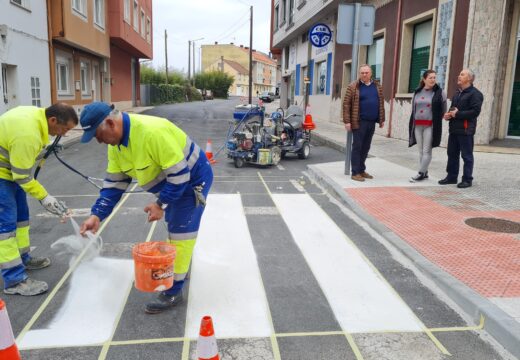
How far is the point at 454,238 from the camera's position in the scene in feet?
17.3

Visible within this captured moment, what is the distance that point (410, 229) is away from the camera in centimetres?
571

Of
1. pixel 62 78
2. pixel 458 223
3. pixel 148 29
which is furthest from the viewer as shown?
pixel 148 29

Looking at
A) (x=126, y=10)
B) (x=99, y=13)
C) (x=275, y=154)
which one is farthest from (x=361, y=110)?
(x=126, y=10)

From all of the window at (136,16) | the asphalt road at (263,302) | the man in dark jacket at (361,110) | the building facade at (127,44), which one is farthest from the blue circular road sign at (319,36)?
the window at (136,16)

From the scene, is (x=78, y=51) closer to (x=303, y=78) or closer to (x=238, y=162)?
(x=303, y=78)

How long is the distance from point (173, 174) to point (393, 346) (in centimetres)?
197

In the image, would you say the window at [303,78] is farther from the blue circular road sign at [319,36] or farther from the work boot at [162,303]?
the work boot at [162,303]

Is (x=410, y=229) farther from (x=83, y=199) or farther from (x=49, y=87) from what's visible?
(x=49, y=87)

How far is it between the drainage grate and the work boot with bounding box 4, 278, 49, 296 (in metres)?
4.74

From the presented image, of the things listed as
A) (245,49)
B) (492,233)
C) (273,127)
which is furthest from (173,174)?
(245,49)

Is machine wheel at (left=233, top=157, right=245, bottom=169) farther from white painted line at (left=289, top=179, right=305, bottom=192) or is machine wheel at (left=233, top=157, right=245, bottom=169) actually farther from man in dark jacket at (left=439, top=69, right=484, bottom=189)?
man in dark jacket at (left=439, top=69, right=484, bottom=189)

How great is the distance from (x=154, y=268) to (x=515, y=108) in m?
11.1

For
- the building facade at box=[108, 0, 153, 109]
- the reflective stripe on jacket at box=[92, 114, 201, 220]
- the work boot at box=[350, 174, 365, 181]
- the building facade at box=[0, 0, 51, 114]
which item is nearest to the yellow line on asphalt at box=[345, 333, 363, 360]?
A: the reflective stripe on jacket at box=[92, 114, 201, 220]

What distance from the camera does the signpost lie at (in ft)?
28.2
